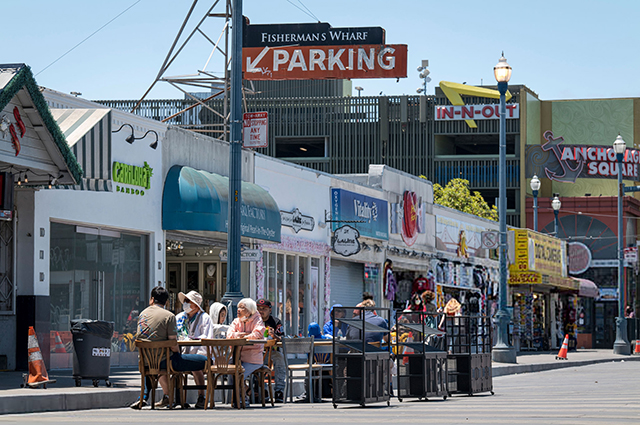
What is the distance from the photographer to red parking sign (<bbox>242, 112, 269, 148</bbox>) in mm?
17156

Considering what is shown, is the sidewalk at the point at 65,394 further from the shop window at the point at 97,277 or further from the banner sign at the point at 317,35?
the banner sign at the point at 317,35

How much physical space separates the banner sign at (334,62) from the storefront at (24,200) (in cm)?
1068

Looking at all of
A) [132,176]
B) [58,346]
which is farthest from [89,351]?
[132,176]

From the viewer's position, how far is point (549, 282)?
4659 centimetres

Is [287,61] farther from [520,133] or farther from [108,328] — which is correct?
[520,133]

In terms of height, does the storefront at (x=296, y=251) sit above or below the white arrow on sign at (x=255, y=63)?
below

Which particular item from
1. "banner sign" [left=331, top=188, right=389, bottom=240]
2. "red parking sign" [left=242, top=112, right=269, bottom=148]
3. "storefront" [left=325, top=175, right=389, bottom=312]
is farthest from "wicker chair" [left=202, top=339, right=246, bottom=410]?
"banner sign" [left=331, top=188, right=389, bottom=240]

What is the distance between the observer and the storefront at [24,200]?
51.4ft

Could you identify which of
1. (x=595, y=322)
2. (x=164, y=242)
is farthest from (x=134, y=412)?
(x=595, y=322)

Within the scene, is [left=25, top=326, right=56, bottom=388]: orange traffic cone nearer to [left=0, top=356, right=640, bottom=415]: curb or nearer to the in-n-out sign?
[left=0, top=356, right=640, bottom=415]: curb

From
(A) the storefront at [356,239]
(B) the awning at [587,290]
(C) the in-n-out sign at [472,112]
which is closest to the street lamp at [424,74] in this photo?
(C) the in-n-out sign at [472,112]

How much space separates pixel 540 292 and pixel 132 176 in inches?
1306

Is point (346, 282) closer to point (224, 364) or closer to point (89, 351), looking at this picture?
point (89, 351)

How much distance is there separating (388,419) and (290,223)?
16452 mm
